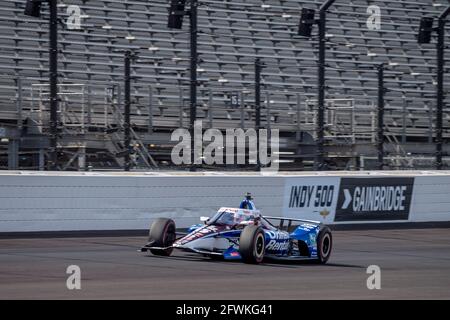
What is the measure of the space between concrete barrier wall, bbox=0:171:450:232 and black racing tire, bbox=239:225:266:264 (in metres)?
5.66

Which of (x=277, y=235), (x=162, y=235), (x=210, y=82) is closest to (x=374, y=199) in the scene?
(x=210, y=82)

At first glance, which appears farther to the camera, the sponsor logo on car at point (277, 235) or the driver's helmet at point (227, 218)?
the driver's helmet at point (227, 218)

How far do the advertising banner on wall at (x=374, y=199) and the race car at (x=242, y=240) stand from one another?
262 inches

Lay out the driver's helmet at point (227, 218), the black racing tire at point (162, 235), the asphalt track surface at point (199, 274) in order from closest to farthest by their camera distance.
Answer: the asphalt track surface at point (199, 274)
the black racing tire at point (162, 235)
the driver's helmet at point (227, 218)

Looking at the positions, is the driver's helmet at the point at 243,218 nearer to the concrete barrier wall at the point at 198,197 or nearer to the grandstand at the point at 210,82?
the grandstand at the point at 210,82

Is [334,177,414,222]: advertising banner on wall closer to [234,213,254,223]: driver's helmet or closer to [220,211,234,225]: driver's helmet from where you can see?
[234,213,254,223]: driver's helmet

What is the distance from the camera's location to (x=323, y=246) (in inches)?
611

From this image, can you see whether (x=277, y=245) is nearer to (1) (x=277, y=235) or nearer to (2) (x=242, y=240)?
(1) (x=277, y=235)

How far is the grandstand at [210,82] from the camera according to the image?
834 inches

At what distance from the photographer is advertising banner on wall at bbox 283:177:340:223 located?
858 inches

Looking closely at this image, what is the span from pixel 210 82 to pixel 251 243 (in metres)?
14.3

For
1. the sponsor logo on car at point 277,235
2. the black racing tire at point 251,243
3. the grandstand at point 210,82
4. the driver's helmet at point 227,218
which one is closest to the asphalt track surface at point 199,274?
the black racing tire at point 251,243

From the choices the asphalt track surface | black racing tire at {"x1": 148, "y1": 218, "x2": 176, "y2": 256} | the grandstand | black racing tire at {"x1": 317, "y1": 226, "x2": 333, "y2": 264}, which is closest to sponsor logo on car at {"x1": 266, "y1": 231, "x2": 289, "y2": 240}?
the asphalt track surface

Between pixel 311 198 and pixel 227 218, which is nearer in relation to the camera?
pixel 227 218
